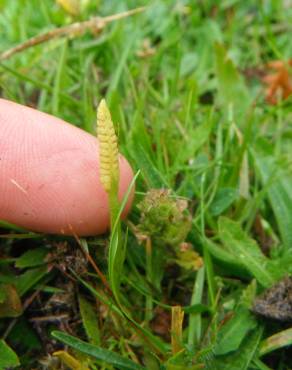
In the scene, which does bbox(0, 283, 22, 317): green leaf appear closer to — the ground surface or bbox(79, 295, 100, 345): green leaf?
the ground surface

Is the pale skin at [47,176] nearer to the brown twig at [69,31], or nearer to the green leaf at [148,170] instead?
the green leaf at [148,170]

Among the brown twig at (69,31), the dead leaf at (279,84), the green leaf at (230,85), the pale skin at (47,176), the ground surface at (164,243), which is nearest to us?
the pale skin at (47,176)

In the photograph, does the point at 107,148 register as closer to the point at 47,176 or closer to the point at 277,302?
the point at 47,176

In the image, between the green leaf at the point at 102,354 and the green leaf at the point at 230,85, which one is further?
the green leaf at the point at 230,85

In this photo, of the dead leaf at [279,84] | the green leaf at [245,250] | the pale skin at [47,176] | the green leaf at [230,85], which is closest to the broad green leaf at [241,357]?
the green leaf at [245,250]

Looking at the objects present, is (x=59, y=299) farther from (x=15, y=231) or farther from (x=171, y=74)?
(x=171, y=74)

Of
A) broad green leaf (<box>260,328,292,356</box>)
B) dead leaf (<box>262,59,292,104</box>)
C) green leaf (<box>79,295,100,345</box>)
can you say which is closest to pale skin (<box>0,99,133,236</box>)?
green leaf (<box>79,295,100,345</box>)

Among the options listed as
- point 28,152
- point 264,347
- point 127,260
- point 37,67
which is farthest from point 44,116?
point 37,67
